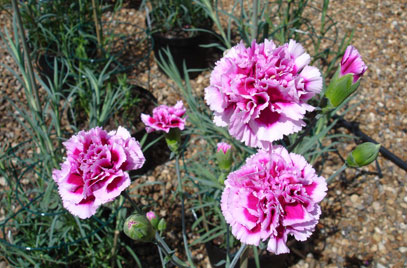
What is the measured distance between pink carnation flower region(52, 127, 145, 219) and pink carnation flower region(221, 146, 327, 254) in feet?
0.76

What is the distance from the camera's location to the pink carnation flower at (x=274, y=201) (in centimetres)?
80

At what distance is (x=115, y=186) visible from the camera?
893 mm

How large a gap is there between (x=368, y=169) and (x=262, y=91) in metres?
1.74

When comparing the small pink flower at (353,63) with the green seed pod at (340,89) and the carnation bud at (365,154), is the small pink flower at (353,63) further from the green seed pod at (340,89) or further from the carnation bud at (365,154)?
the carnation bud at (365,154)

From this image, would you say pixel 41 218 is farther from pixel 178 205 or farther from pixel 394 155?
pixel 394 155

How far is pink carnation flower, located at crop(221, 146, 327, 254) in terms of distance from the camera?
0.80m

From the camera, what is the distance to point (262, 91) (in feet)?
2.68

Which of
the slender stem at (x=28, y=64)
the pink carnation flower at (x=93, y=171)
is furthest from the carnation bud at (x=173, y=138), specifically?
the slender stem at (x=28, y=64)

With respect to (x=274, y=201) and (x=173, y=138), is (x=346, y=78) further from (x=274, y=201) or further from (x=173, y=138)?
(x=173, y=138)

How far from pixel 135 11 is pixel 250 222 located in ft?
10.1

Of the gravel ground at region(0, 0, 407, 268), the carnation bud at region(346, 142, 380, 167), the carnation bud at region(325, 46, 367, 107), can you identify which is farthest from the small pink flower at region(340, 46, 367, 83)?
the gravel ground at region(0, 0, 407, 268)

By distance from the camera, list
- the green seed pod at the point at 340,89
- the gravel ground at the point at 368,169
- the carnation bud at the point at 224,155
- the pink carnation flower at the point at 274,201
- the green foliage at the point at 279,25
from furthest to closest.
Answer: the gravel ground at the point at 368,169 < the green foliage at the point at 279,25 < the carnation bud at the point at 224,155 < the green seed pod at the point at 340,89 < the pink carnation flower at the point at 274,201

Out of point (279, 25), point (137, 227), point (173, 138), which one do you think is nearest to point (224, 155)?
point (173, 138)

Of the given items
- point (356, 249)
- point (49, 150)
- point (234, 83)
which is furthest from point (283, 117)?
point (356, 249)
